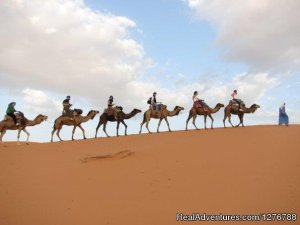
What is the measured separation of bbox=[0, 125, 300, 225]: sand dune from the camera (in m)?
12.2

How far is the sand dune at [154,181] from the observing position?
12180mm

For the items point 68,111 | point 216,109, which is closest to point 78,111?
point 68,111

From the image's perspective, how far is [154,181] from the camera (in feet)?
47.8

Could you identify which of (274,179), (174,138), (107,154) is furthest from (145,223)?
(174,138)

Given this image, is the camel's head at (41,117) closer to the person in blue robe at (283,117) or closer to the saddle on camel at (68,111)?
the saddle on camel at (68,111)

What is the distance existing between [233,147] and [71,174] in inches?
272

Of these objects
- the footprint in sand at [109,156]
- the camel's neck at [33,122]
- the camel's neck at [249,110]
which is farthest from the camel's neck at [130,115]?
the footprint in sand at [109,156]

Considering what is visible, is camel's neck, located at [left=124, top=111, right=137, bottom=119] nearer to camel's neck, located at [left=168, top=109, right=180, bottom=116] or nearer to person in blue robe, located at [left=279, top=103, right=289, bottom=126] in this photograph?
camel's neck, located at [left=168, top=109, right=180, bottom=116]

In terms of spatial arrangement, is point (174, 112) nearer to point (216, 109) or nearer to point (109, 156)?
point (216, 109)

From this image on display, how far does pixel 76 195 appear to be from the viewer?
1394 cm

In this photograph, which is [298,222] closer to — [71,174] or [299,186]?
[299,186]

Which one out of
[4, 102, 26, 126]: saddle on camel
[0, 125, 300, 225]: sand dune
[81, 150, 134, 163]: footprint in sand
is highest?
[4, 102, 26, 126]: saddle on camel

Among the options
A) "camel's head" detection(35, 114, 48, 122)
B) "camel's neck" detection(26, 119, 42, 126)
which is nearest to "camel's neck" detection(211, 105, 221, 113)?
"camel's head" detection(35, 114, 48, 122)

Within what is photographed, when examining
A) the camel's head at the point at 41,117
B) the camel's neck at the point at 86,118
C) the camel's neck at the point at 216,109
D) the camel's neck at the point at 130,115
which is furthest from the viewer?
the camel's head at the point at 41,117
